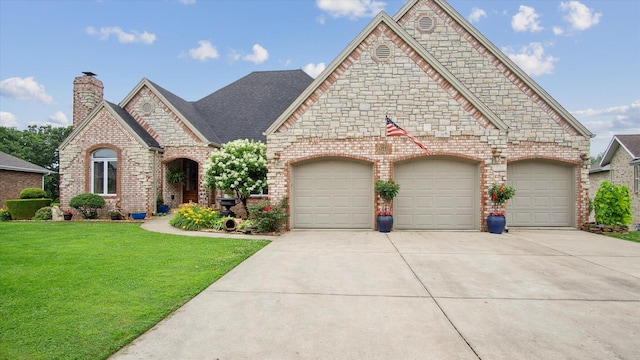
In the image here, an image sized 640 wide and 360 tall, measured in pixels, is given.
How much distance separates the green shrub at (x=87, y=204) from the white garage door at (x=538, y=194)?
17.5 m

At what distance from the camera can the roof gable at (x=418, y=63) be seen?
11086 millimetres

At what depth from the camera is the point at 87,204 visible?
1440cm

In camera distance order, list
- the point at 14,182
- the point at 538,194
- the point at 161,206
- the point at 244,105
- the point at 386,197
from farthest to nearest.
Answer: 1. the point at 14,182
2. the point at 244,105
3. the point at 161,206
4. the point at 538,194
5. the point at 386,197

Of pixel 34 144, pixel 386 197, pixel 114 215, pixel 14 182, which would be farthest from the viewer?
pixel 34 144

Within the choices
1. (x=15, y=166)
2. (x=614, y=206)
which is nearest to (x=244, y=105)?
(x=15, y=166)

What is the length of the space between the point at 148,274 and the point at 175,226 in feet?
22.7

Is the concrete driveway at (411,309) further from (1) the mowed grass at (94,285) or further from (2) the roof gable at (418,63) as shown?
(2) the roof gable at (418,63)

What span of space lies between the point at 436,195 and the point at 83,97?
17.0 m

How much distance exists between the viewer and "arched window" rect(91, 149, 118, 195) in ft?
50.7

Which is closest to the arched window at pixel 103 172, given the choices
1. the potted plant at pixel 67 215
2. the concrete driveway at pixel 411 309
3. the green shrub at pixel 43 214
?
the potted plant at pixel 67 215

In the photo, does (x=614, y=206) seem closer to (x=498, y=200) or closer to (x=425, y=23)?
(x=498, y=200)

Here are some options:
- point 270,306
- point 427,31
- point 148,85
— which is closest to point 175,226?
point 148,85

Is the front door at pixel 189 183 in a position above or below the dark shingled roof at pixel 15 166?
below

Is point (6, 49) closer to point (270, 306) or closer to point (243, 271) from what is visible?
point (243, 271)
